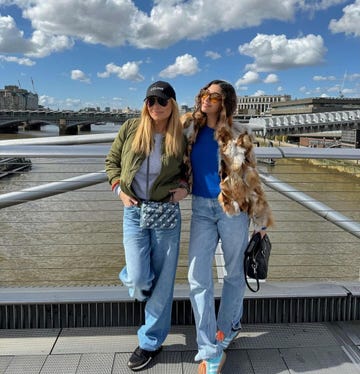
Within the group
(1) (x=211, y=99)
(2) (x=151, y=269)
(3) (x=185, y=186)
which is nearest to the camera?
(1) (x=211, y=99)

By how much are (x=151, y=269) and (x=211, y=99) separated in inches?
39.7

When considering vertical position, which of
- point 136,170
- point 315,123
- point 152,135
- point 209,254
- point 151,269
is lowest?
point 315,123

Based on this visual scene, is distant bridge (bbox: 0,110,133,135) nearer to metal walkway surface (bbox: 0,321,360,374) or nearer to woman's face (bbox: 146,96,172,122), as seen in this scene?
metal walkway surface (bbox: 0,321,360,374)

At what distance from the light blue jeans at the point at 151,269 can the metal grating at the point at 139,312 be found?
0.37 meters

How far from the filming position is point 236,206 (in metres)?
2.16

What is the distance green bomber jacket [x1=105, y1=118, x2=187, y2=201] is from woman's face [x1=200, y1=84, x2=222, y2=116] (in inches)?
7.7

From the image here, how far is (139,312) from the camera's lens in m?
2.79

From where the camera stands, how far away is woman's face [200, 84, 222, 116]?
216 cm

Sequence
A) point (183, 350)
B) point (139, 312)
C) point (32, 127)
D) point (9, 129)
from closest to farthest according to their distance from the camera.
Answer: point (183, 350), point (139, 312), point (9, 129), point (32, 127)

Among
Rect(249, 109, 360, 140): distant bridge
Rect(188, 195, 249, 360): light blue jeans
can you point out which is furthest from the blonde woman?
Rect(249, 109, 360, 140): distant bridge

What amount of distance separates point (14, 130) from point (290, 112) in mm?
56777

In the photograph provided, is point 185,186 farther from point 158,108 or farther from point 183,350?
point 183,350

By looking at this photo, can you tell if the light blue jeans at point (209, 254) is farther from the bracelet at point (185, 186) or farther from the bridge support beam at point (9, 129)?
the bridge support beam at point (9, 129)

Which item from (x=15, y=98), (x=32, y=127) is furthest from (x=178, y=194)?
(x=15, y=98)
